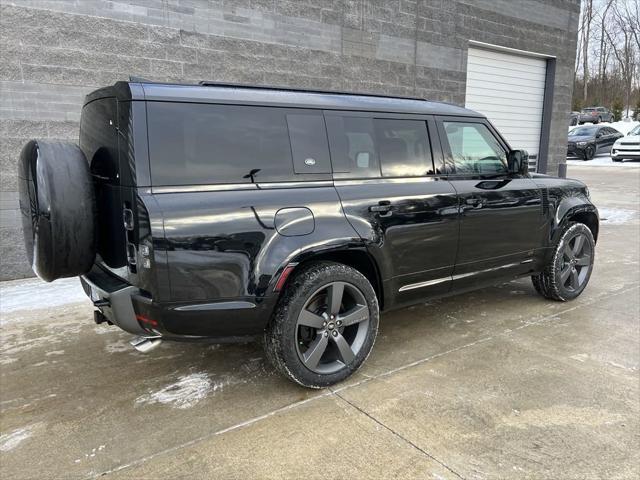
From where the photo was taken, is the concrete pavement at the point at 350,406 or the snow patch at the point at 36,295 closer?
the concrete pavement at the point at 350,406

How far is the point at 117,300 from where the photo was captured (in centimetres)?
283

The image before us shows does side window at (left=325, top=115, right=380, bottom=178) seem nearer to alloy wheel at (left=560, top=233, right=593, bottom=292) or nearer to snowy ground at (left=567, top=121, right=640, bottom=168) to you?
alloy wheel at (left=560, top=233, right=593, bottom=292)

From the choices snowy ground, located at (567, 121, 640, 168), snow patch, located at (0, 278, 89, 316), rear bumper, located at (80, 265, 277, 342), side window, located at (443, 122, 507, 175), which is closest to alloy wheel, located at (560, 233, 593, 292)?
side window, located at (443, 122, 507, 175)

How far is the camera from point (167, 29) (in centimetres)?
642

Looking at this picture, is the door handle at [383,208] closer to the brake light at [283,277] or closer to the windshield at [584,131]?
the brake light at [283,277]

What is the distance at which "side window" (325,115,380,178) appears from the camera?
3.38m

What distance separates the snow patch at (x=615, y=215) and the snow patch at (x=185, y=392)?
9.20 meters

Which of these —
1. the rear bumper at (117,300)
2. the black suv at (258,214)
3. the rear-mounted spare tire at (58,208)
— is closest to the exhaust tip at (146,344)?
the black suv at (258,214)

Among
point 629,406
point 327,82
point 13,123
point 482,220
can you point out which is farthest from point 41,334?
point 327,82

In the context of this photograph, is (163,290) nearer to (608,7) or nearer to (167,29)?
(167,29)

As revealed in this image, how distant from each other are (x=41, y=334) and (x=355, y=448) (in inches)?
122

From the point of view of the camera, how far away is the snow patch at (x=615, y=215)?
10031mm

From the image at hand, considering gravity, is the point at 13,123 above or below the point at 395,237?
above

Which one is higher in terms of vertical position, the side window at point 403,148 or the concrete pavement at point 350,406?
the side window at point 403,148
